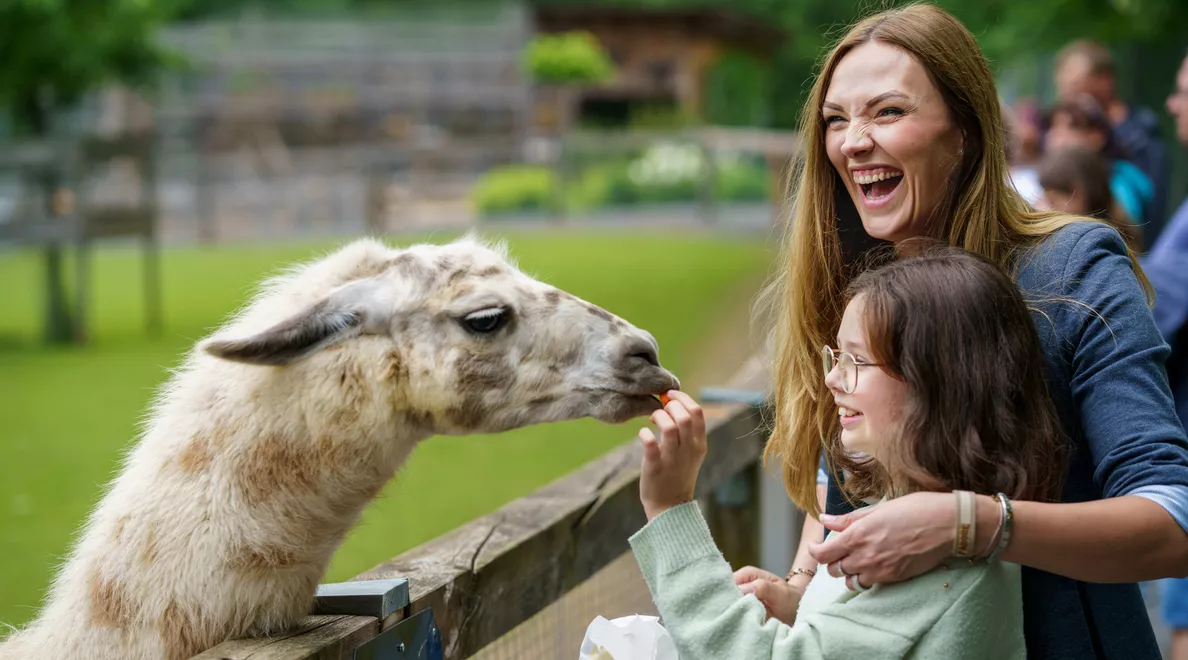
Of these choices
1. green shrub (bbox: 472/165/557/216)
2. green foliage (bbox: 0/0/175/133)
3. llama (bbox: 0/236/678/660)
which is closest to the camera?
llama (bbox: 0/236/678/660)

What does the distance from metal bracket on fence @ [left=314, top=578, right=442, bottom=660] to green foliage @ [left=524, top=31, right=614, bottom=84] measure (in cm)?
3032

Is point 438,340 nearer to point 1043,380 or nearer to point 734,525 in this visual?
point 1043,380

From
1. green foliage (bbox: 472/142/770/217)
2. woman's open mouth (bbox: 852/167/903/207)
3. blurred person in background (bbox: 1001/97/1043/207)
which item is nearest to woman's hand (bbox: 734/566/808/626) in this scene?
woman's open mouth (bbox: 852/167/903/207)

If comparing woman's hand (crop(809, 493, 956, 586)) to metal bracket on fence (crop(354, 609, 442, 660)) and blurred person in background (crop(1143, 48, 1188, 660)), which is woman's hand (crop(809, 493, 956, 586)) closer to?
metal bracket on fence (crop(354, 609, 442, 660))

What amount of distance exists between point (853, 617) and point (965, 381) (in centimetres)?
36

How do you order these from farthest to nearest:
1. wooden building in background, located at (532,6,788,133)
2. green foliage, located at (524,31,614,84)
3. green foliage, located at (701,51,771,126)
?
green foliage, located at (701,51,771,126) → wooden building in background, located at (532,6,788,133) → green foliage, located at (524,31,614,84)

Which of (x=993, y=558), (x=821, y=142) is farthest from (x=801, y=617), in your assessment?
(x=821, y=142)

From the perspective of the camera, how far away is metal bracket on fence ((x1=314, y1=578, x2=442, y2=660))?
1939 millimetres

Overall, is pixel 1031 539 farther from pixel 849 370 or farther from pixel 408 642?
pixel 408 642

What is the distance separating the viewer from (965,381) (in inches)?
66.1

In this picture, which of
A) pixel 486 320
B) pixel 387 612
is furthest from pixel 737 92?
pixel 387 612

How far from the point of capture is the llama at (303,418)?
6.65ft

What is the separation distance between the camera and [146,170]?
45.0 ft

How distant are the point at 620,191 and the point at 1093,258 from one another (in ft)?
72.4
